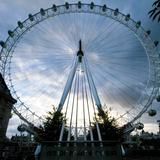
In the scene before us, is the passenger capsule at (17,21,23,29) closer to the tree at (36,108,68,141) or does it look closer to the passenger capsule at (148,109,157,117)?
the tree at (36,108,68,141)

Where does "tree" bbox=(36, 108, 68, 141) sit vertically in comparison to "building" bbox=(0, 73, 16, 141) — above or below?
below

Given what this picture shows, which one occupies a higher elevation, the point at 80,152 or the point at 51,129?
the point at 51,129

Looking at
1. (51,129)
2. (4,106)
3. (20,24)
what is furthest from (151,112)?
(4,106)

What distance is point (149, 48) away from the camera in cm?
3594

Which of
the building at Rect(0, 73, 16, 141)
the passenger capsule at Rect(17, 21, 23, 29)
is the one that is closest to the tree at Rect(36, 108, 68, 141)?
the building at Rect(0, 73, 16, 141)

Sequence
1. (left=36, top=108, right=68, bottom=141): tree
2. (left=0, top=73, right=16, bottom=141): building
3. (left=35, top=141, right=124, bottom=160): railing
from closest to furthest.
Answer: (left=35, top=141, right=124, bottom=160): railing < (left=36, top=108, right=68, bottom=141): tree < (left=0, top=73, right=16, bottom=141): building

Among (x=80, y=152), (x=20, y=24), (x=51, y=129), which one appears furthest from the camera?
(x=51, y=129)

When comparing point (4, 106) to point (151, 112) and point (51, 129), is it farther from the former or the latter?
point (151, 112)

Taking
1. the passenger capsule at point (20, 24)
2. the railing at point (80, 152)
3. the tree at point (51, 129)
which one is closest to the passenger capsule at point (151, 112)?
the tree at point (51, 129)

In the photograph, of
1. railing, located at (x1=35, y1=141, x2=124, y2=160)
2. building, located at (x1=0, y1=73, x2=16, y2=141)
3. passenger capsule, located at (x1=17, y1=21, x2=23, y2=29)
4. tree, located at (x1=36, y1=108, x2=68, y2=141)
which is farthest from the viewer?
building, located at (x1=0, y1=73, x2=16, y2=141)

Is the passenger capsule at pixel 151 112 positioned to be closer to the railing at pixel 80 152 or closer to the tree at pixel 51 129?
the tree at pixel 51 129

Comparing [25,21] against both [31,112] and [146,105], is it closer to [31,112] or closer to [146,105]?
[31,112]

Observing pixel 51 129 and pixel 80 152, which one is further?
pixel 51 129

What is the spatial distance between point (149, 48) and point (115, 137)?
17.8 metres
